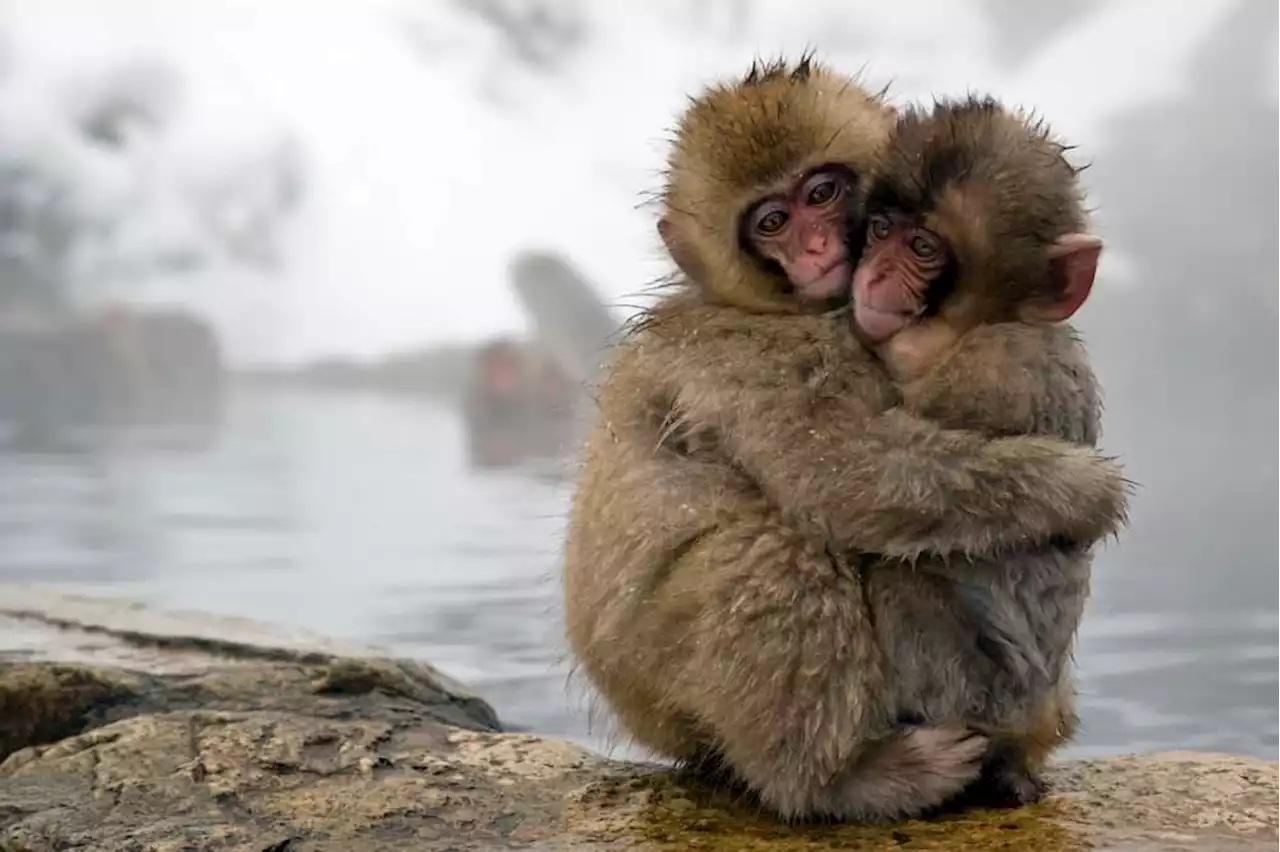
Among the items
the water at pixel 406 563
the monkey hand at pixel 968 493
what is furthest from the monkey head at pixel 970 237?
the water at pixel 406 563

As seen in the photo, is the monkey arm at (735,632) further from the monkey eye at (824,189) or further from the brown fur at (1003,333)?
the monkey eye at (824,189)

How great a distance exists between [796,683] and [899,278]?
2.40 feet

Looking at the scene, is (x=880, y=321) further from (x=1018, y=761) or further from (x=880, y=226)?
(x=1018, y=761)

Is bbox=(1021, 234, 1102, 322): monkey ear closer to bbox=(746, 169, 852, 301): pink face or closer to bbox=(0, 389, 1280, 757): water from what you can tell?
bbox=(746, 169, 852, 301): pink face

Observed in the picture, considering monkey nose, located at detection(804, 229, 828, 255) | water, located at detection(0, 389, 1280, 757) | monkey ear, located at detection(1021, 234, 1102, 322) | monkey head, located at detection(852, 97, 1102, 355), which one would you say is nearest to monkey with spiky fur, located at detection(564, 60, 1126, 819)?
monkey nose, located at detection(804, 229, 828, 255)

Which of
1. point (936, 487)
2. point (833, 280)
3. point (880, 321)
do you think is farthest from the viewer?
point (833, 280)

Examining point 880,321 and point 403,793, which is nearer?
point 880,321

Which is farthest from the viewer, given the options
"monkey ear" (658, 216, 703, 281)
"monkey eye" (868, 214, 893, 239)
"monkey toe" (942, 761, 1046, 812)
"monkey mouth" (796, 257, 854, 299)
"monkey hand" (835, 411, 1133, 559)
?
"monkey ear" (658, 216, 703, 281)

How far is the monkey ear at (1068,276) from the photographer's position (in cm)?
243

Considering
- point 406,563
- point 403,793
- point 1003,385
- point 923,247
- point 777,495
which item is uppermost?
point 923,247

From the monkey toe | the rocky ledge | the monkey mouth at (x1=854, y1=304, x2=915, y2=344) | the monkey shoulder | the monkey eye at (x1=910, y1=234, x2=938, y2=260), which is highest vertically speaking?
the monkey eye at (x1=910, y1=234, x2=938, y2=260)

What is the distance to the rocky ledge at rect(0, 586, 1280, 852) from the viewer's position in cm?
263

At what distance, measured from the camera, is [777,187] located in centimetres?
272

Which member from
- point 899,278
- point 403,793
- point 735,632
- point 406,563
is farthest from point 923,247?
point 406,563
